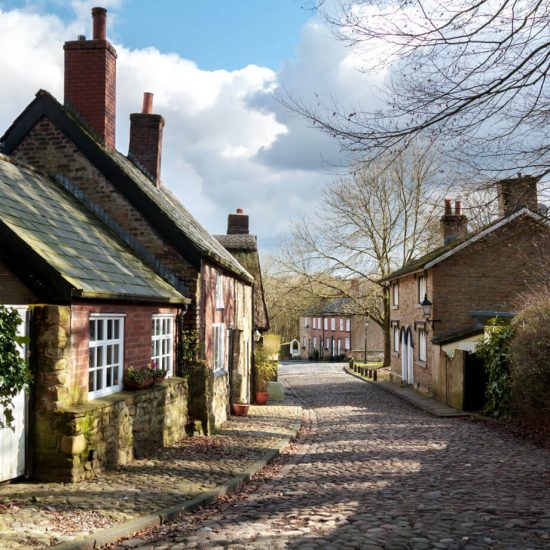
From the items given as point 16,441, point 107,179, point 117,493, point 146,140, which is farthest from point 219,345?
point 16,441

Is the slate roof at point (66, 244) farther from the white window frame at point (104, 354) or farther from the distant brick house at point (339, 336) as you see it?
the distant brick house at point (339, 336)

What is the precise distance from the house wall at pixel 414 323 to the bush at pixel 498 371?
7.76 m

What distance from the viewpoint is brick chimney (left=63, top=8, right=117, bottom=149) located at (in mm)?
15820

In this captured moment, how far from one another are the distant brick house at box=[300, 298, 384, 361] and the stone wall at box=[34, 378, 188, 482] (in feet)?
181

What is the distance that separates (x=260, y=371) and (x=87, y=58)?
1303cm

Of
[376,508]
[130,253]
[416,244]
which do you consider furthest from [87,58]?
[416,244]

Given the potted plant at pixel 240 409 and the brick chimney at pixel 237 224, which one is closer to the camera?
the potted plant at pixel 240 409

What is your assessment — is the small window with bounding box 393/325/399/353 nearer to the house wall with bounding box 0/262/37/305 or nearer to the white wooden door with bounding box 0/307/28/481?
the house wall with bounding box 0/262/37/305

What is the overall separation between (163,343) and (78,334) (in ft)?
14.3

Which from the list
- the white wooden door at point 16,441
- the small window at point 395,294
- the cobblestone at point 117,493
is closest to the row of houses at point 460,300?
the small window at point 395,294

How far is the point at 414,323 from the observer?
3028 cm

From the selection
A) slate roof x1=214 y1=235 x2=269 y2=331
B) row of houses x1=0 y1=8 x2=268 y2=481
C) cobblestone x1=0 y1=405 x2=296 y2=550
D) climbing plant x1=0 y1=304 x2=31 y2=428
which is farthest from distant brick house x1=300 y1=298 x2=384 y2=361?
climbing plant x1=0 y1=304 x2=31 y2=428

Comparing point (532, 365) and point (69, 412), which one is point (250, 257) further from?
point (69, 412)

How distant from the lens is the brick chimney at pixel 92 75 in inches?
623
